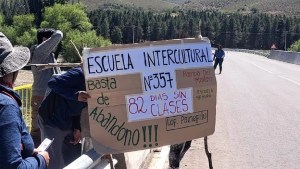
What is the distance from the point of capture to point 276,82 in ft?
71.7

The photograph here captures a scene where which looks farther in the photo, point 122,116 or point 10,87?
point 122,116

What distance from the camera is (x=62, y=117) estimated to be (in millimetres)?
4656

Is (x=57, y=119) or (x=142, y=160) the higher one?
(x=57, y=119)

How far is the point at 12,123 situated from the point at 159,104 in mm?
2247

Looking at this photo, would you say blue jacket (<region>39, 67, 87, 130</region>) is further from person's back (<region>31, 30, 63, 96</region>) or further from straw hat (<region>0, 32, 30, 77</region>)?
straw hat (<region>0, 32, 30, 77</region>)

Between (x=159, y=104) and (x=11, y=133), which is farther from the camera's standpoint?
(x=159, y=104)

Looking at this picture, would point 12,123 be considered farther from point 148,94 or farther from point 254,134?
point 254,134

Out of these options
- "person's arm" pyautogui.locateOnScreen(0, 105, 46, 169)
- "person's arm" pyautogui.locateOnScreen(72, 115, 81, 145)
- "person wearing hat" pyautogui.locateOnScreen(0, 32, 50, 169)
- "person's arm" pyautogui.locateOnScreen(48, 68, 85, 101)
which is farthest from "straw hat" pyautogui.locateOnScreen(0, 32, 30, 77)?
"person's arm" pyautogui.locateOnScreen(72, 115, 81, 145)

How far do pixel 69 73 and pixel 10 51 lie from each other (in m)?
1.83

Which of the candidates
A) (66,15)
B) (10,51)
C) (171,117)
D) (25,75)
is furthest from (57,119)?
(66,15)

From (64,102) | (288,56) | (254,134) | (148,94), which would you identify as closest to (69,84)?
(64,102)

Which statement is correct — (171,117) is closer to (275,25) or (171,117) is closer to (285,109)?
(285,109)

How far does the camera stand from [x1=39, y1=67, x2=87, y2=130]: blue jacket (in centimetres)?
447

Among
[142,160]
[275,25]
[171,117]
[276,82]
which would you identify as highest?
[171,117]
